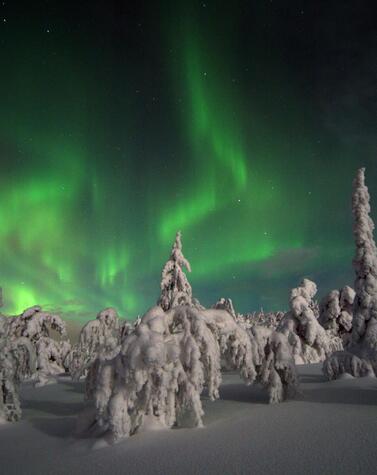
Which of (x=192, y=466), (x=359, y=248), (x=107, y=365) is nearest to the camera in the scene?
(x=192, y=466)

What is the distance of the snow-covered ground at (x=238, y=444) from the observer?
548 cm

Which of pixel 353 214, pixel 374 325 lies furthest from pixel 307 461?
pixel 353 214

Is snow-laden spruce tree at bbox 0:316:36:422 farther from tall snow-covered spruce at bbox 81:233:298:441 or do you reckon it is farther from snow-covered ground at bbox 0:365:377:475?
tall snow-covered spruce at bbox 81:233:298:441

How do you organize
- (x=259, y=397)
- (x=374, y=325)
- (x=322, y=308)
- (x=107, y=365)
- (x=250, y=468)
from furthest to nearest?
1. (x=322, y=308)
2. (x=374, y=325)
3. (x=259, y=397)
4. (x=107, y=365)
5. (x=250, y=468)

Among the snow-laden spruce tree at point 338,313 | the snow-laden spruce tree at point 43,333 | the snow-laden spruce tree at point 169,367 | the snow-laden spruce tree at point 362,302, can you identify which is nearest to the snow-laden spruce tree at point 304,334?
the snow-laden spruce tree at point 338,313

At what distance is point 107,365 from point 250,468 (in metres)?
3.73

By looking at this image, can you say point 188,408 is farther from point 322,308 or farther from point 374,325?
point 322,308

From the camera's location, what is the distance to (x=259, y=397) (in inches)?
427

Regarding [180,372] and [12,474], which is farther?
[180,372]

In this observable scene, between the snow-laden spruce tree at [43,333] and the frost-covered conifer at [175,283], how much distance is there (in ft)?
35.0

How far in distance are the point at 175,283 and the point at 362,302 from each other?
1450 cm

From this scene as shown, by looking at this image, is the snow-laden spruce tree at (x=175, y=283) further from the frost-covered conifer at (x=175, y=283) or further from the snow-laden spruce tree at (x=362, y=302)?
the snow-laden spruce tree at (x=362, y=302)

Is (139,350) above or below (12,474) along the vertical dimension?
above

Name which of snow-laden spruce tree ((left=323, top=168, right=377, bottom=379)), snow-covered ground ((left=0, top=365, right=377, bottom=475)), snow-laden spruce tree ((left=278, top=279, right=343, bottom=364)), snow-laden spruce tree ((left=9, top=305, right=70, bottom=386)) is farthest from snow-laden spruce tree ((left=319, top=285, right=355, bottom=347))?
snow-covered ground ((left=0, top=365, right=377, bottom=475))
